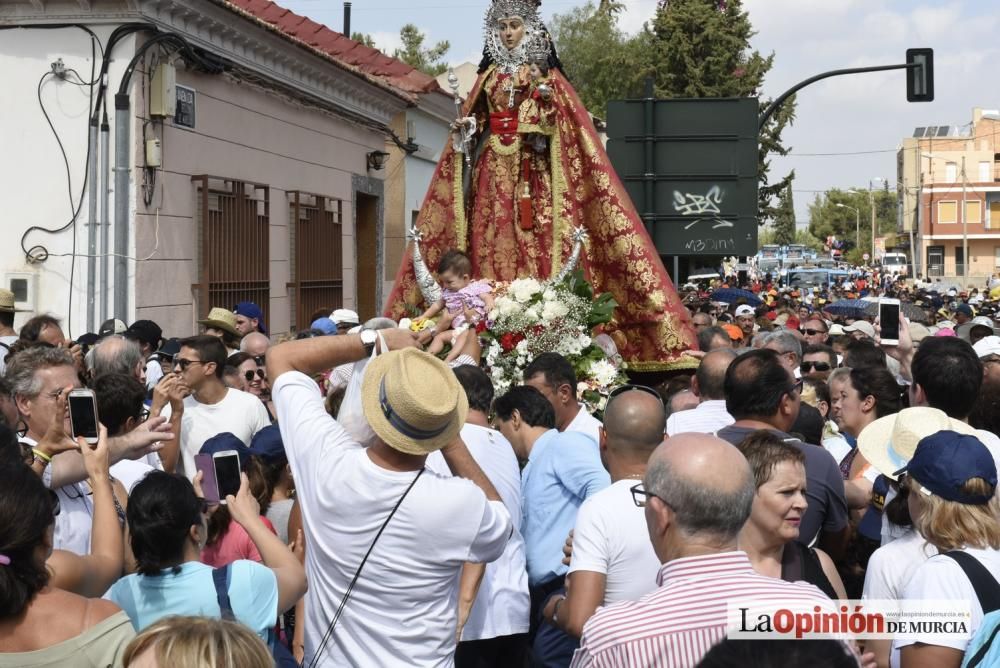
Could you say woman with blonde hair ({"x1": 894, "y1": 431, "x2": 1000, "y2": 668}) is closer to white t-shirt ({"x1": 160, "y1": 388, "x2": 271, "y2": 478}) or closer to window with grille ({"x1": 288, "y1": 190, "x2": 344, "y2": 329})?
white t-shirt ({"x1": 160, "y1": 388, "x2": 271, "y2": 478})

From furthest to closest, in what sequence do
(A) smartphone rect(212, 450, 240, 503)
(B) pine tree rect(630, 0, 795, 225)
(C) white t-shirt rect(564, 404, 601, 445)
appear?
1. (B) pine tree rect(630, 0, 795, 225)
2. (C) white t-shirt rect(564, 404, 601, 445)
3. (A) smartphone rect(212, 450, 240, 503)

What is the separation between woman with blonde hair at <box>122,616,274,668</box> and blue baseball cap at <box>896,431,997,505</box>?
2021 millimetres

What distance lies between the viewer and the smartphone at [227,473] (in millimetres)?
3500

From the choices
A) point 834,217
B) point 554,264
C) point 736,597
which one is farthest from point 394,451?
point 834,217

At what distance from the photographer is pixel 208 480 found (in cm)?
359

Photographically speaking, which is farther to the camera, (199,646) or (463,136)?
(463,136)

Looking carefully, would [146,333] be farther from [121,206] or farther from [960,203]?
[960,203]

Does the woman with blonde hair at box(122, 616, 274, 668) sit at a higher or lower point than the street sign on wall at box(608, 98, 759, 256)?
lower

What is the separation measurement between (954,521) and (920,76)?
12508mm

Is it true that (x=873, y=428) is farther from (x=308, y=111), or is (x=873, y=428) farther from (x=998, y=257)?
(x=998, y=257)

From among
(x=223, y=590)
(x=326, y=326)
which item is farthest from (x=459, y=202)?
(x=223, y=590)

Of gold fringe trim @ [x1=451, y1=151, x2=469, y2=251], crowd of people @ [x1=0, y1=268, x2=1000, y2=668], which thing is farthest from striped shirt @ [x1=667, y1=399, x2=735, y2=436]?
gold fringe trim @ [x1=451, y1=151, x2=469, y2=251]

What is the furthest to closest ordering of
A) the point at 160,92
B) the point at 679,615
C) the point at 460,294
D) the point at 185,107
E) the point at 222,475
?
the point at 185,107
the point at 160,92
the point at 460,294
the point at 222,475
the point at 679,615

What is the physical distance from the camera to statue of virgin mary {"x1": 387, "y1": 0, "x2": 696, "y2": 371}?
8.33 metres
